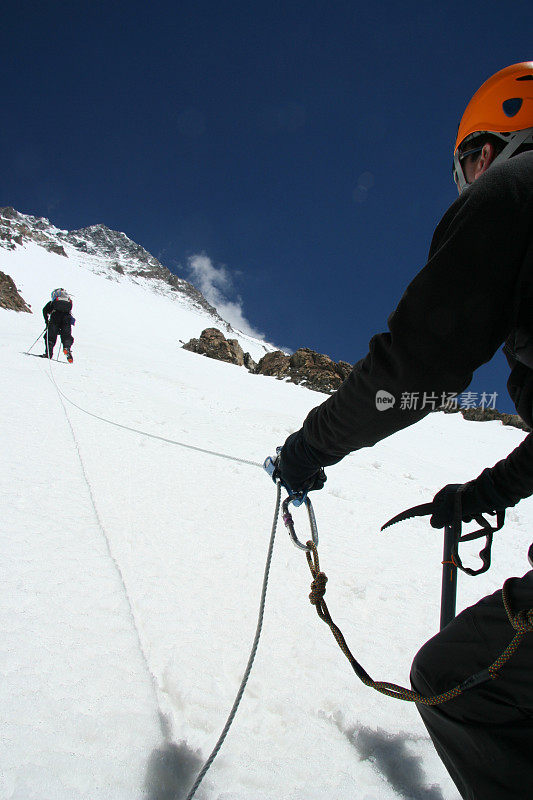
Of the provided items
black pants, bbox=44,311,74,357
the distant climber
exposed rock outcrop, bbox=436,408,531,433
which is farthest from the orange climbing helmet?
exposed rock outcrop, bbox=436,408,531,433

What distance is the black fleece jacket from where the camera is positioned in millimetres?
812

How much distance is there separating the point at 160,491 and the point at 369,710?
1953mm

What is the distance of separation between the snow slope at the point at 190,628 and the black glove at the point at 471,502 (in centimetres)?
68

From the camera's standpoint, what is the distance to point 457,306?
85 centimetres

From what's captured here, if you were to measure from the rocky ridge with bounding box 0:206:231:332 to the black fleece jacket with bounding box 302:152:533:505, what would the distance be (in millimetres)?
94650

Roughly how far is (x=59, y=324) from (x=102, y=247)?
15327 cm

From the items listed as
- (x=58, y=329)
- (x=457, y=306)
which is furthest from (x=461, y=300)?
(x=58, y=329)

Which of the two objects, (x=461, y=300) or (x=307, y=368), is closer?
(x=461, y=300)

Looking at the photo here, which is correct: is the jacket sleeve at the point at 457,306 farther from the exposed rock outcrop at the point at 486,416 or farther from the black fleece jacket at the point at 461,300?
the exposed rock outcrop at the point at 486,416

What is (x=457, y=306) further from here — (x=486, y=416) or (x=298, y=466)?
(x=486, y=416)

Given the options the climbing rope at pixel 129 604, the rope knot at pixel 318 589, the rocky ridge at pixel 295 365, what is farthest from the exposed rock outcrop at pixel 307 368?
the rope knot at pixel 318 589

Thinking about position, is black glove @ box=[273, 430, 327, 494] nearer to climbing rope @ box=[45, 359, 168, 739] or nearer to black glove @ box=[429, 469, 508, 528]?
black glove @ box=[429, 469, 508, 528]

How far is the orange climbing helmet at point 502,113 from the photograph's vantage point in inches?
52.8

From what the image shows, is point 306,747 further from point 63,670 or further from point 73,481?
point 73,481
